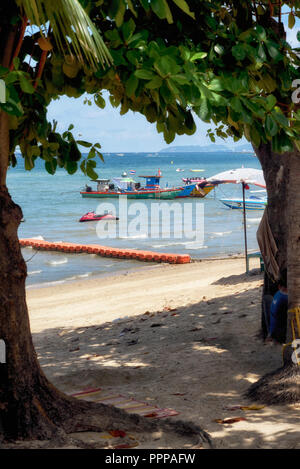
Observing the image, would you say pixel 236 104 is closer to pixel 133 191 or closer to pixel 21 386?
pixel 21 386

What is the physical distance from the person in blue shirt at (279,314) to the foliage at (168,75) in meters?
2.36

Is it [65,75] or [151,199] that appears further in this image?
[151,199]

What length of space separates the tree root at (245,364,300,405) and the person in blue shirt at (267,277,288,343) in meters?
1.67

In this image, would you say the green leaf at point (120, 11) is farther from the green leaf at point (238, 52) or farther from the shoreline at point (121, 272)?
the shoreline at point (121, 272)

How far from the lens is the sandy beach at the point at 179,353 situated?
5449 millimetres

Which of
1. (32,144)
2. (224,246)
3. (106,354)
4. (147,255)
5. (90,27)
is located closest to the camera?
(90,27)

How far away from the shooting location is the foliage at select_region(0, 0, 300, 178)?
394 cm

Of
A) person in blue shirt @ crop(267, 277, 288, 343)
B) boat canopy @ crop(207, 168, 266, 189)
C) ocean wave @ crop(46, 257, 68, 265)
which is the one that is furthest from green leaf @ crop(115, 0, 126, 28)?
ocean wave @ crop(46, 257, 68, 265)

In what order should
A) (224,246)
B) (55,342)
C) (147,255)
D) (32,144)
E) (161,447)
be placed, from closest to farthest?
(161,447), (32,144), (55,342), (147,255), (224,246)

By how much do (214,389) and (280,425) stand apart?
142cm

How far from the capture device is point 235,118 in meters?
4.37

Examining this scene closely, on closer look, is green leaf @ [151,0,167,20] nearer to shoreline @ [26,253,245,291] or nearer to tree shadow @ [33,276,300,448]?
tree shadow @ [33,276,300,448]
